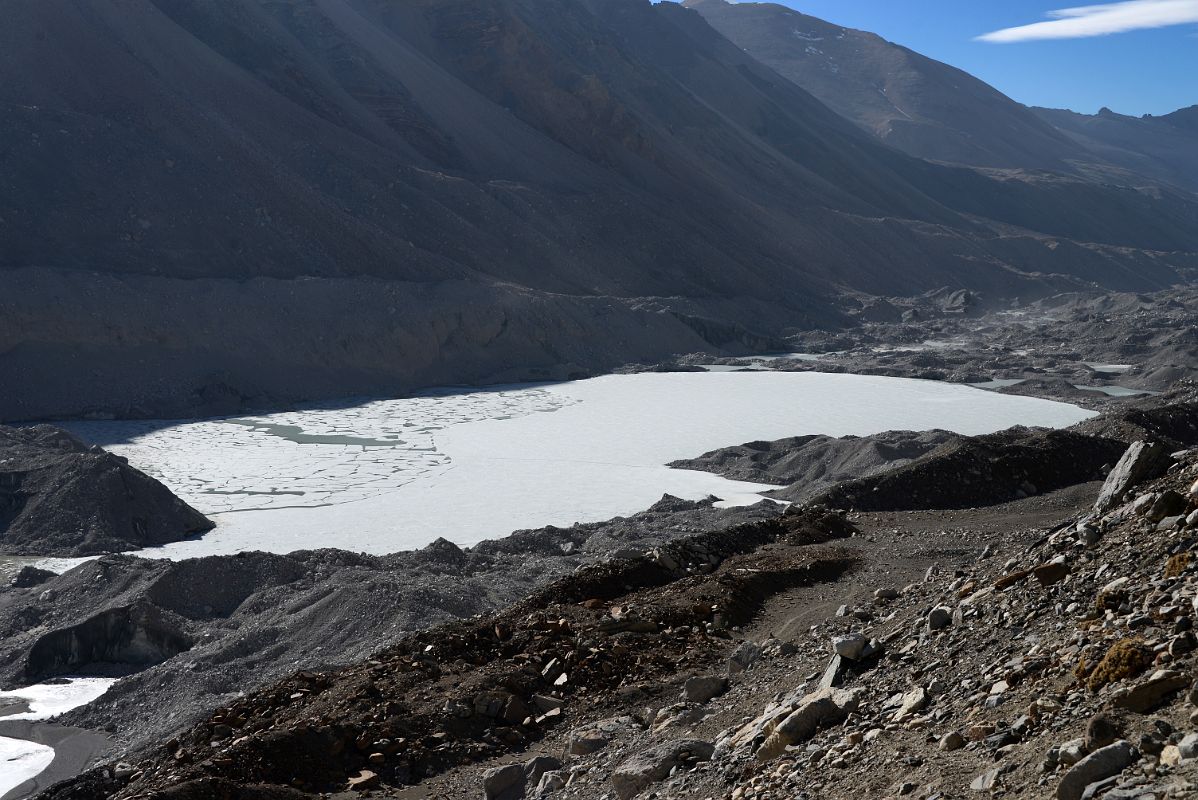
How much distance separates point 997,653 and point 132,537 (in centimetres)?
1263

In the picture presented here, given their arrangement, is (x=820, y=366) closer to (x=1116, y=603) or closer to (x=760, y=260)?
(x=760, y=260)

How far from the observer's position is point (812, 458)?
17859 millimetres

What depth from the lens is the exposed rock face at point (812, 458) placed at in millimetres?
16503

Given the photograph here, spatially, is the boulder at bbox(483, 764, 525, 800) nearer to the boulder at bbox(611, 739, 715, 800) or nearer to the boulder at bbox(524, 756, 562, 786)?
the boulder at bbox(524, 756, 562, 786)

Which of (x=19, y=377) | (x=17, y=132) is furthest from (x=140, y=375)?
(x=17, y=132)

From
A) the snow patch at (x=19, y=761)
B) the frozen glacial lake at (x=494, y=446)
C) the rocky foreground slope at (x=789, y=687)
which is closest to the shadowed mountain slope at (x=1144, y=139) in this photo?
the frozen glacial lake at (x=494, y=446)

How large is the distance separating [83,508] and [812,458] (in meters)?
10.2

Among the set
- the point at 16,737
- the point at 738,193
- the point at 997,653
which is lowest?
the point at 16,737

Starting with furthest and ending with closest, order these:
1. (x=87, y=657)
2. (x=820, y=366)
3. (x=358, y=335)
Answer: (x=820, y=366) < (x=358, y=335) < (x=87, y=657)

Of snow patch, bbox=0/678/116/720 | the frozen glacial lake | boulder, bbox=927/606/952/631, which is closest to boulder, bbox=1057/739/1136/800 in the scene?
boulder, bbox=927/606/952/631

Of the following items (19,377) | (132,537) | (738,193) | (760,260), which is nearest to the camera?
(132,537)

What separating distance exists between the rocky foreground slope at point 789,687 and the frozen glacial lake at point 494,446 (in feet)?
23.8

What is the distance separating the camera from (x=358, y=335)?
2892cm

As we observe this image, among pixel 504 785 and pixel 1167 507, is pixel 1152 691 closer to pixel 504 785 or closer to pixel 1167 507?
pixel 1167 507
